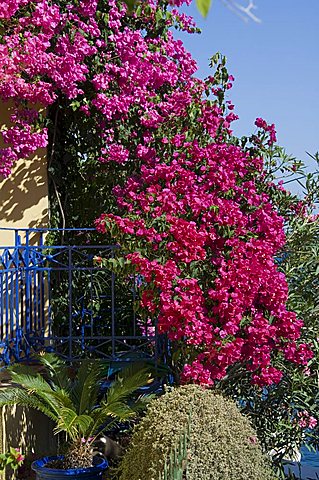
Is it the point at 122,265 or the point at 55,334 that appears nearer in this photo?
the point at 122,265

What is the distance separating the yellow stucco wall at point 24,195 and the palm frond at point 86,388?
1.97 m

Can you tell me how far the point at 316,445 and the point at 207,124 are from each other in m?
3.39

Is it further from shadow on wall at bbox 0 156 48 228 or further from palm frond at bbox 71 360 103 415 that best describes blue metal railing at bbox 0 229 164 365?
palm frond at bbox 71 360 103 415

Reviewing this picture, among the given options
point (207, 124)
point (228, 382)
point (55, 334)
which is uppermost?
point (207, 124)

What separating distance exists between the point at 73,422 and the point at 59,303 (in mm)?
2536

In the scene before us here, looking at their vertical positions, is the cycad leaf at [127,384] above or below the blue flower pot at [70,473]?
above

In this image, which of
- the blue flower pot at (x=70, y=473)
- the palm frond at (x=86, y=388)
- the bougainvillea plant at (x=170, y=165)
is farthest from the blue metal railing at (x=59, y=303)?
the blue flower pot at (x=70, y=473)

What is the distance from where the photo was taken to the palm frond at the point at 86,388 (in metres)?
7.21

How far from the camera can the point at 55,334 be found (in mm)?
9312

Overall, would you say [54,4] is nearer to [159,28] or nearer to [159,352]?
[159,28]

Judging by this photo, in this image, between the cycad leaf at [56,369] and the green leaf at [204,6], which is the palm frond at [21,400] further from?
the green leaf at [204,6]

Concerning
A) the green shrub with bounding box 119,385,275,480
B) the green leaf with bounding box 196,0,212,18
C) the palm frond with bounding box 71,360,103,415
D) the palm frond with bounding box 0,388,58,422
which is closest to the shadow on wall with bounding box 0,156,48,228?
the palm frond with bounding box 71,360,103,415

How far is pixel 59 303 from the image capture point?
30.3ft

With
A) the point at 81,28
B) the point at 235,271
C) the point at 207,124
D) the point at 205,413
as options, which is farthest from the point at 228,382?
the point at 81,28
